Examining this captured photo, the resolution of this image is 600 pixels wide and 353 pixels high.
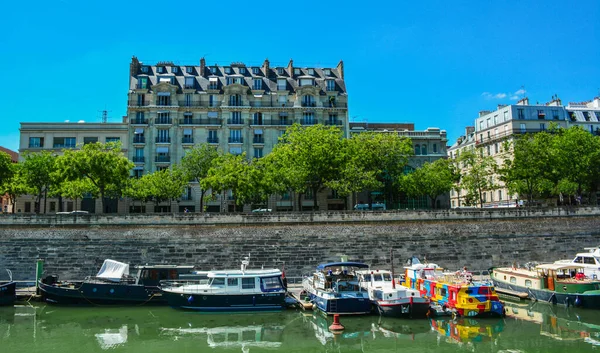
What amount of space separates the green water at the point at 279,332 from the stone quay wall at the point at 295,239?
7459 millimetres

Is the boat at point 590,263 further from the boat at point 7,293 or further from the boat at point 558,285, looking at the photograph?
the boat at point 7,293

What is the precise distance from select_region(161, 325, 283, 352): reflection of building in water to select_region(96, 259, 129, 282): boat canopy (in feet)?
22.1

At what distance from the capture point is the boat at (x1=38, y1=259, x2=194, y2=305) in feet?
87.5

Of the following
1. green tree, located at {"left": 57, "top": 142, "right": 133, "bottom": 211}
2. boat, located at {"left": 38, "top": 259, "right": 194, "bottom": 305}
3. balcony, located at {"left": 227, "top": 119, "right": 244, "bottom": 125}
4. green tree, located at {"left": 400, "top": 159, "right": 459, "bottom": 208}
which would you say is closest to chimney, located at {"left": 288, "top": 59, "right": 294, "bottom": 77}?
balcony, located at {"left": 227, "top": 119, "right": 244, "bottom": 125}

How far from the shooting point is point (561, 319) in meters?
23.6

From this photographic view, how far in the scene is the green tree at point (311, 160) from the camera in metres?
43.4

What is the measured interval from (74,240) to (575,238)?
36901 millimetres

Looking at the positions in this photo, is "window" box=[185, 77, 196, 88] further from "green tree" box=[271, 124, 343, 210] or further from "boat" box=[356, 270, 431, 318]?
"boat" box=[356, 270, 431, 318]

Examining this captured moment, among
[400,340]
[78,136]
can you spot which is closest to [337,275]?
[400,340]

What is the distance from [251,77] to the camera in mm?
59594

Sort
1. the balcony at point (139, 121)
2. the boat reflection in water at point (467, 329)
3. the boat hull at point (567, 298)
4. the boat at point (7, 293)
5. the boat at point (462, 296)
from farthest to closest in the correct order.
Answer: the balcony at point (139, 121) < the boat at point (7, 293) < the boat hull at point (567, 298) < the boat at point (462, 296) < the boat reflection in water at point (467, 329)

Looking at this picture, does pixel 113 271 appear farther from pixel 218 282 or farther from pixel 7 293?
pixel 218 282

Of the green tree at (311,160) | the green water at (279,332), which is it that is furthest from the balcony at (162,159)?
the green water at (279,332)

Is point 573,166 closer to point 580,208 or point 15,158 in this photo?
point 580,208
